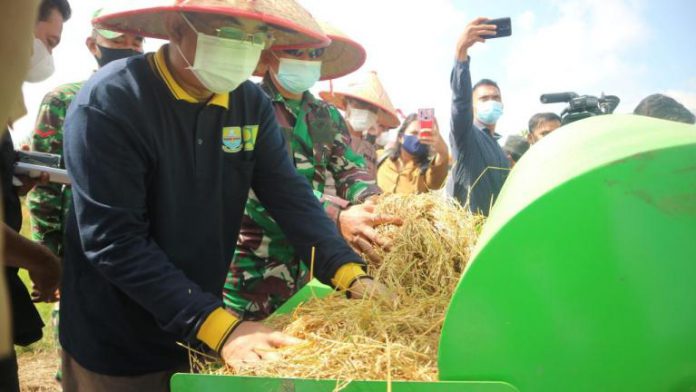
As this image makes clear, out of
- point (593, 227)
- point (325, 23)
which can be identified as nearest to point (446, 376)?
point (593, 227)

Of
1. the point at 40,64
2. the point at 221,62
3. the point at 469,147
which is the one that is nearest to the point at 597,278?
the point at 221,62

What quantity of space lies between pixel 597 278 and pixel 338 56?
2.94m

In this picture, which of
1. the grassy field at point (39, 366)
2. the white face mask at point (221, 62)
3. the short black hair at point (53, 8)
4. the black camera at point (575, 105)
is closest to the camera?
the white face mask at point (221, 62)

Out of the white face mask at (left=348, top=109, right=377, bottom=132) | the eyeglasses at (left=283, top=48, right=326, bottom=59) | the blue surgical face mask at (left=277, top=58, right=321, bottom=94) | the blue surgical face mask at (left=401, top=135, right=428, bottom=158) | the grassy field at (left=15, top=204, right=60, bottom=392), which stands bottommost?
the grassy field at (left=15, top=204, right=60, bottom=392)

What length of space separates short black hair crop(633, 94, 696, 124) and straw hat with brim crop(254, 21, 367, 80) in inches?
73.7

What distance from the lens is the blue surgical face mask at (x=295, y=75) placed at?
11.0ft

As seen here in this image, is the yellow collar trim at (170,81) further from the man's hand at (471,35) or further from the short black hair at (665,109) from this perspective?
the short black hair at (665,109)

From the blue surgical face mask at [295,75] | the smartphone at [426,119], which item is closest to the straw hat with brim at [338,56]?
the blue surgical face mask at [295,75]

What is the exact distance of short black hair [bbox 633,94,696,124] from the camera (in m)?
3.55

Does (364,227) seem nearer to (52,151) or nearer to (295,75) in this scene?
(295,75)

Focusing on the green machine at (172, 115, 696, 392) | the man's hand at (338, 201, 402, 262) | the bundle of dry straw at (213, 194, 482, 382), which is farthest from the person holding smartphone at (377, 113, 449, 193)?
the green machine at (172, 115, 696, 392)

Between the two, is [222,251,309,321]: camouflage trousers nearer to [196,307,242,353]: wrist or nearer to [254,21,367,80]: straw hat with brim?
[254,21,367,80]: straw hat with brim

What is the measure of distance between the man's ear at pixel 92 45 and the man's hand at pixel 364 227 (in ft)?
7.54

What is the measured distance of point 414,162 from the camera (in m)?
5.77
